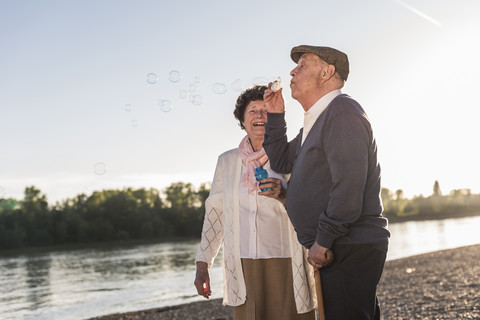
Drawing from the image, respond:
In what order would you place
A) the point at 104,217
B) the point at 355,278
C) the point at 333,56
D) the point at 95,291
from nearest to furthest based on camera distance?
the point at 355,278
the point at 333,56
the point at 95,291
the point at 104,217

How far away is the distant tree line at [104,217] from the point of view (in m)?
74.6

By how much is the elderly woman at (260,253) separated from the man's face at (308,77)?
1.93ft

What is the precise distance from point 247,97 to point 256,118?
0.64 ft

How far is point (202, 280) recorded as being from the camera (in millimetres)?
3684

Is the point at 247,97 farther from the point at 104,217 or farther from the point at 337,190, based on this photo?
the point at 104,217

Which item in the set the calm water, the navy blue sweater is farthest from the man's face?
the calm water

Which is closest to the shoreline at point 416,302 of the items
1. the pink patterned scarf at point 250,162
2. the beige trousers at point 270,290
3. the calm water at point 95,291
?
the calm water at point 95,291

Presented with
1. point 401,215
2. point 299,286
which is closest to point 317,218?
point 299,286

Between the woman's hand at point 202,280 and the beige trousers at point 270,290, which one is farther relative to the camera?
the woman's hand at point 202,280

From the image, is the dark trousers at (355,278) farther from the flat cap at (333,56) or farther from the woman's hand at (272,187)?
the flat cap at (333,56)

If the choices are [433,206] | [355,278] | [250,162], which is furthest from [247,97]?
[433,206]

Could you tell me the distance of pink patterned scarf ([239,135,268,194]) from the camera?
11.6 feet

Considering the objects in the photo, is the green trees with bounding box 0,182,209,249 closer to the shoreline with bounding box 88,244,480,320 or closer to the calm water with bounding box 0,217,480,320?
the calm water with bounding box 0,217,480,320

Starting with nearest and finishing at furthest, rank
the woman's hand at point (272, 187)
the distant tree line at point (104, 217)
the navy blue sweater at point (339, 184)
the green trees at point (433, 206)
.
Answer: the navy blue sweater at point (339, 184) → the woman's hand at point (272, 187) → the distant tree line at point (104, 217) → the green trees at point (433, 206)
